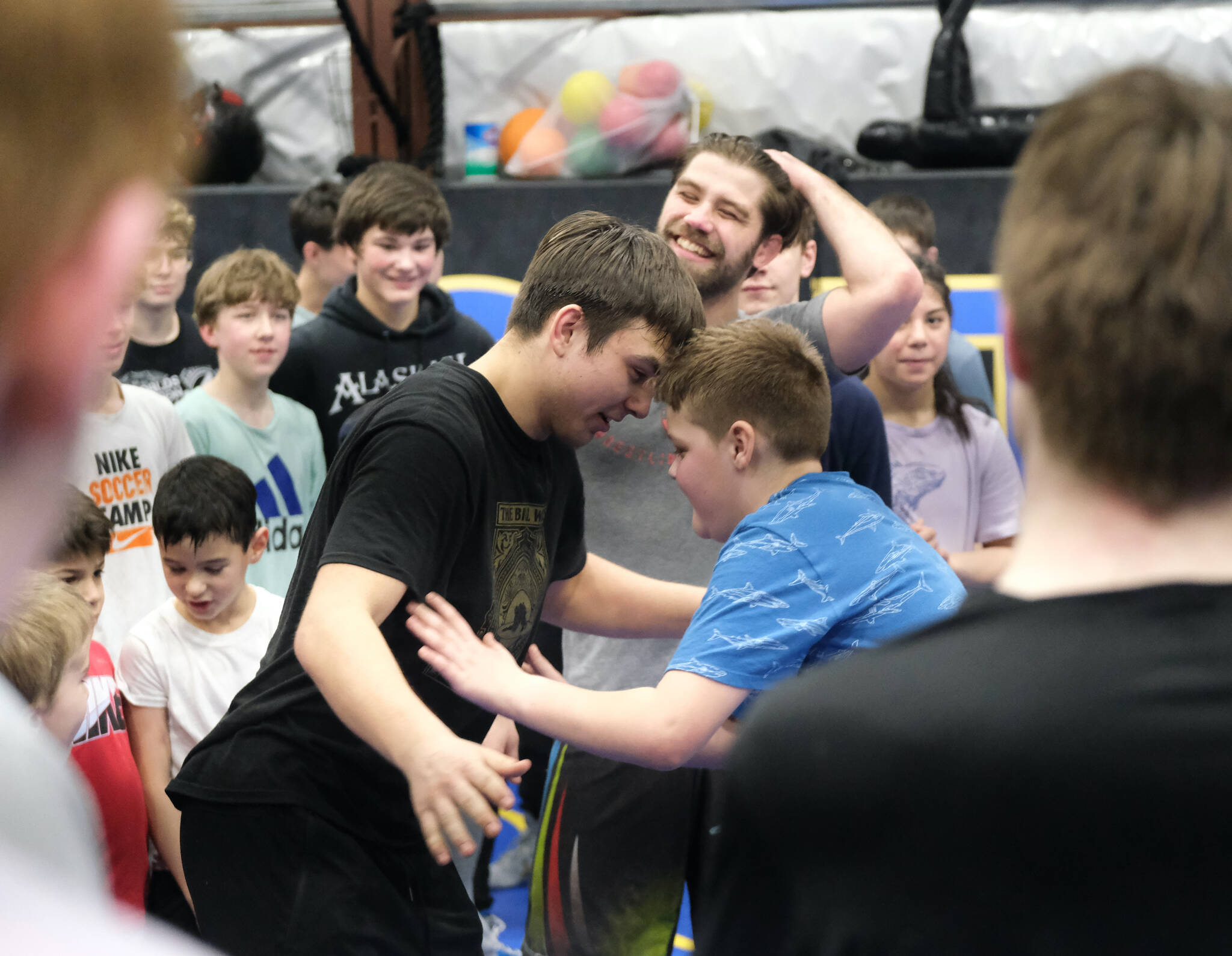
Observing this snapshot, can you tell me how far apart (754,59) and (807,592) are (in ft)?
15.5

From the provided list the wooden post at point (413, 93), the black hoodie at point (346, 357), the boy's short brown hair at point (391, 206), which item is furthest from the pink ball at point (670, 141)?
the black hoodie at point (346, 357)

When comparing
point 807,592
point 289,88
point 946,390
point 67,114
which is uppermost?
point 289,88

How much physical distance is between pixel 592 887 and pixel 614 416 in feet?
3.14

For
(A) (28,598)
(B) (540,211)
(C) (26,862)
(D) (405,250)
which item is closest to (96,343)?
(C) (26,862)

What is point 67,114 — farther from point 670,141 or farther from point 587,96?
point 587,96

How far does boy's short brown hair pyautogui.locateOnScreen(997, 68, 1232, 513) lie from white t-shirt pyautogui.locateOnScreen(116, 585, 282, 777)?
2.25m

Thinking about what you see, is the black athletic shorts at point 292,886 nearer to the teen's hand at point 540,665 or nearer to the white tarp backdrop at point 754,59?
the teen's hand at point 540,665

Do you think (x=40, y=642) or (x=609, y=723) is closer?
(x=609, y=723)

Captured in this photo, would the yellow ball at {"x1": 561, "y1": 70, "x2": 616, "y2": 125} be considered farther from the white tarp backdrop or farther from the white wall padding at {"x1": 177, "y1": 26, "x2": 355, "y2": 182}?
the white wall padding at {"x1": 177, "y1": 26, "x2": 355, "y2": 182}

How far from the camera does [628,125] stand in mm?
5477

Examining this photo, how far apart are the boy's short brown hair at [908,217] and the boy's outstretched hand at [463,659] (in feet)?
9.91

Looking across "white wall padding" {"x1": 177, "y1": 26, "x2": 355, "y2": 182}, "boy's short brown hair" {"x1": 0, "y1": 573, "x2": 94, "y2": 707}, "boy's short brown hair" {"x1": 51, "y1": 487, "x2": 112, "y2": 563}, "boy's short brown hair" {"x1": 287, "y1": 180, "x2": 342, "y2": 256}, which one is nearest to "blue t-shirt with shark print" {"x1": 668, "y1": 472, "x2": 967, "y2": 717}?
"boy's short brown hair" {"x1": 0, "y1": 573, "x2": 94, "y2": 707}

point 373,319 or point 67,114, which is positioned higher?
point 67,114

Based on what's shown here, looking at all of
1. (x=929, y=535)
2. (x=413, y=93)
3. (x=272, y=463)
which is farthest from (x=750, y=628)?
(x=413, y=93)
